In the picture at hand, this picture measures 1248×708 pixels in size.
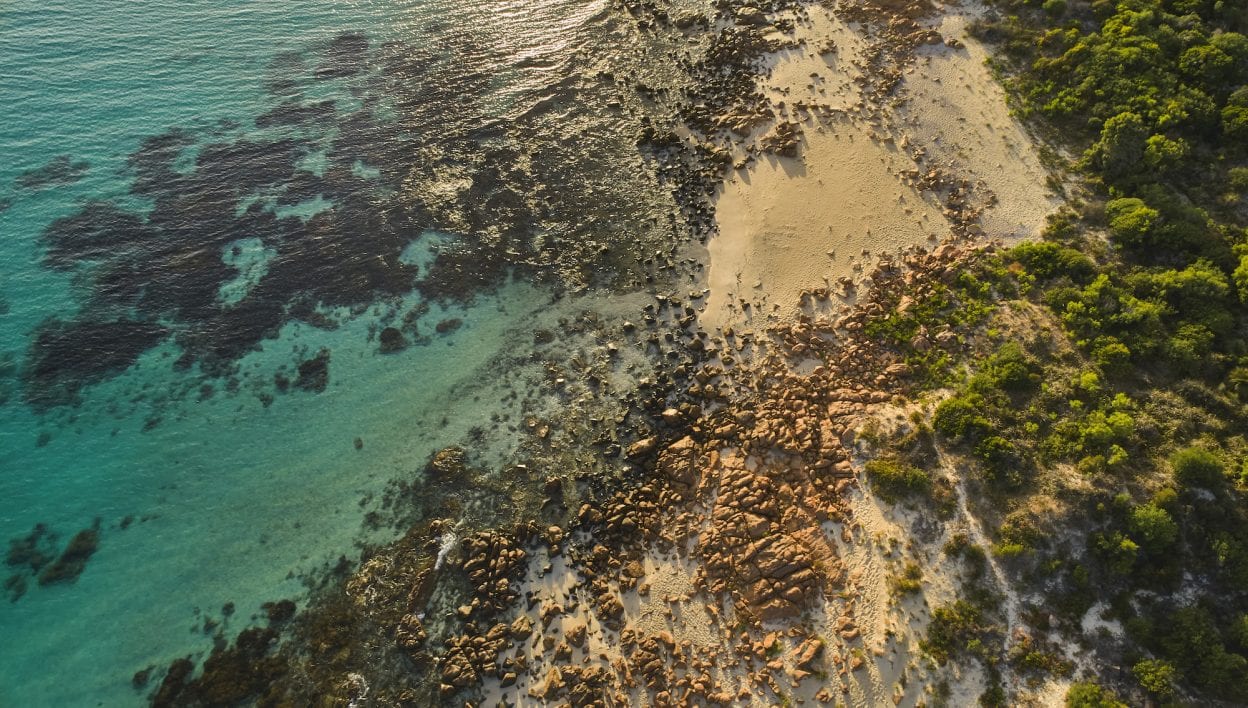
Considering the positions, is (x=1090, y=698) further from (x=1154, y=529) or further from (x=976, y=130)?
(x=976, y=130)

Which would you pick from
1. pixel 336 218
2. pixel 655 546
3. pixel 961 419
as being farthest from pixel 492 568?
pixel 336 218

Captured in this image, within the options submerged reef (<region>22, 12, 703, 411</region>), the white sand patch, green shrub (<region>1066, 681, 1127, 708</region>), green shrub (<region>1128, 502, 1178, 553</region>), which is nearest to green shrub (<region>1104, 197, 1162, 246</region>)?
the white sand patch

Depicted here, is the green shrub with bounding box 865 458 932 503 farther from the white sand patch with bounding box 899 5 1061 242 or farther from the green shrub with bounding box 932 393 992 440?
the white sand patch with bounding box 899 5 1061 242

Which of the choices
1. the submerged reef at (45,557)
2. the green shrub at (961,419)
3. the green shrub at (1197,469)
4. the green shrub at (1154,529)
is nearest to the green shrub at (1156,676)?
the green shrub at (1154,529)

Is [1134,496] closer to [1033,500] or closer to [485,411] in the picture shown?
[1033,500]

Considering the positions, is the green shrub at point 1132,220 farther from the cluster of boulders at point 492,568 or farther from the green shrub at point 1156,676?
the cluster of boulders at point 492,568

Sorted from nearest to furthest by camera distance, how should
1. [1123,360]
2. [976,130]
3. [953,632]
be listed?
[953,632], [1123,360], [976,130]
